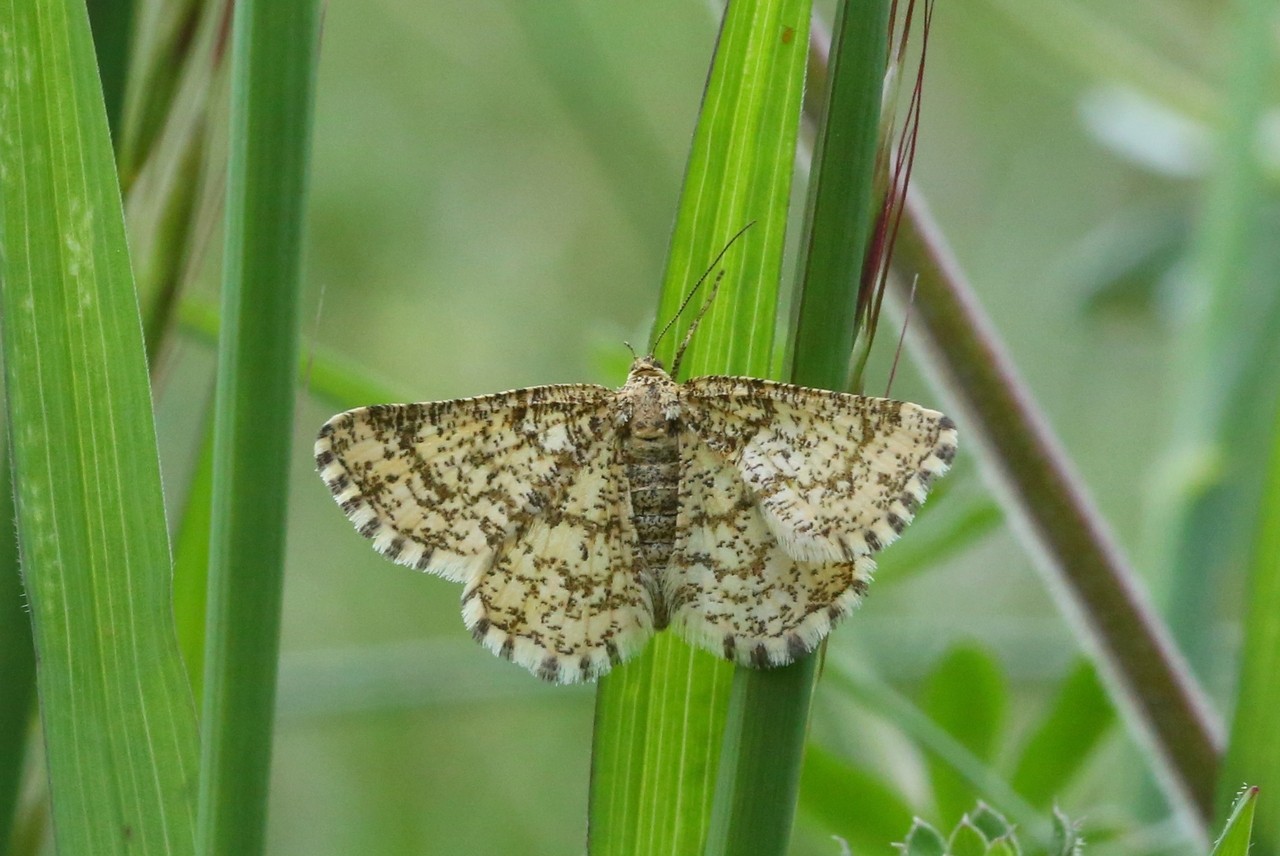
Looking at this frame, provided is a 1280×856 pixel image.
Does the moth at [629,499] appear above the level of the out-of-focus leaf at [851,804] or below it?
above

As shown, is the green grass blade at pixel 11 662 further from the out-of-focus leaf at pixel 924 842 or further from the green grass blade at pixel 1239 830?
the green grass blade at pixel 1239 830

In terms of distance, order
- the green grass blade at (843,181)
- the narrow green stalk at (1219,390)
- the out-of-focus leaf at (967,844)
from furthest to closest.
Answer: the narrow green stalk at (1219,390)
the out-of-focus leaf at (967,844)
the green grass blade at (843,181)

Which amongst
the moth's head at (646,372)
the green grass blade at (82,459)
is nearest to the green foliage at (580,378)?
the green grass blade at (82,459)

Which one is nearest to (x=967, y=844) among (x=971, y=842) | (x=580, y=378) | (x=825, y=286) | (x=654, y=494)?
(x=971, y=842)

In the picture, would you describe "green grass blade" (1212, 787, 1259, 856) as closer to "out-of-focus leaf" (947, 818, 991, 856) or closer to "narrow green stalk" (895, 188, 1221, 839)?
"out-of-focus leaf" (947, 818, 991, 856)

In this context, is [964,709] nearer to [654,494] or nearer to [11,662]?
[654,494]

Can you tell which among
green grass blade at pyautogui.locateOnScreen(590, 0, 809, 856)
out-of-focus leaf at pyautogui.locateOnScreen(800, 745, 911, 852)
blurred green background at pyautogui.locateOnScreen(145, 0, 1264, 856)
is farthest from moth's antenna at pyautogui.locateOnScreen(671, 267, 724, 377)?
blurred green background at pyautogui.locateOnScreen(145, 0, 1264, 856)

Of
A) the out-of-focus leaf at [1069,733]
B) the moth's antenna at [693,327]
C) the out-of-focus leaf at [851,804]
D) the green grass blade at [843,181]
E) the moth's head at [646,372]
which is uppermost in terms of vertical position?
the green grass blade at [843,181]
